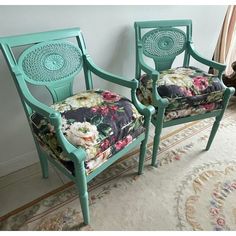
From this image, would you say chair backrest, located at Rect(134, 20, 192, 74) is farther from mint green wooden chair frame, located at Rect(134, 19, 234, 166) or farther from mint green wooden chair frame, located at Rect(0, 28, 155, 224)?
mint green wooden chair frame, located at Rect(0, 28, 155, 224)

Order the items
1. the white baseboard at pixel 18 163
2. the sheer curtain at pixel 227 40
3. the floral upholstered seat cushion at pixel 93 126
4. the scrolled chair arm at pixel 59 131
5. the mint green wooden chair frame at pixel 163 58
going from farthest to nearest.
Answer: the sheer curtain at pixel 227 40 < the white baseboard at pixel 18 163 < the mint green wooden chair frame at pixel 163 58 < the floral upholstered seat cushion at pixel 93 126 < the scrolled chair arm at pixel 59 131

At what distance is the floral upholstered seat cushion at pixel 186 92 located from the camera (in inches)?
52.1

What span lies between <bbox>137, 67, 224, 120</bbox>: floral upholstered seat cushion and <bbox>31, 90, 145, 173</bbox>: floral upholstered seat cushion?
0.25 meters

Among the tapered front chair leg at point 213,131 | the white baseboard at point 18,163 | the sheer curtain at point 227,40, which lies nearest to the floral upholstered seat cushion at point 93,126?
the white baseboard at point 18,163

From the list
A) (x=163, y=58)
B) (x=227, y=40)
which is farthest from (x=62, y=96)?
(x=227, y=40)

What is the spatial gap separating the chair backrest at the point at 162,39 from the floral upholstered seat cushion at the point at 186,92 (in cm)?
19

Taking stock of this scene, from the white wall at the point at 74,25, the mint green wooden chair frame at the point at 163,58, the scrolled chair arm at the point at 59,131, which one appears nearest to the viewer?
the scrolled chair arm at the point at 59,131

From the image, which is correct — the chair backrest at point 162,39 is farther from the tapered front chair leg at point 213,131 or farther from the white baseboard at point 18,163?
the white baseboard at point 18,163

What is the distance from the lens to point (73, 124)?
102 centimetres

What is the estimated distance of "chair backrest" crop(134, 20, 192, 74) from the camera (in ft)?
4.81

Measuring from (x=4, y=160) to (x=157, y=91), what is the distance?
1.05 meters

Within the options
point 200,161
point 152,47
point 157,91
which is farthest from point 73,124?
Answer: point 200,161

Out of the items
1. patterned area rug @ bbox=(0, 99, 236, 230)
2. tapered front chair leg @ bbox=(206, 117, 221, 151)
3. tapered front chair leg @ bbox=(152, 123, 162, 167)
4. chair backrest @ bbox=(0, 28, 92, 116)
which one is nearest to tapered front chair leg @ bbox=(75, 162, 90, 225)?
patterned area rug @ bbox=(0, 99, 236, 230)

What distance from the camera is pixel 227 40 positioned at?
7.34 ft
